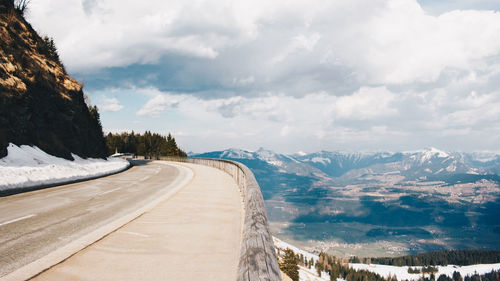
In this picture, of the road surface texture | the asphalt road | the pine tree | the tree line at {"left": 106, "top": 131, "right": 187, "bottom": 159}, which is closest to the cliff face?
the asphalt road

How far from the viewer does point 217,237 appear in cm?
627

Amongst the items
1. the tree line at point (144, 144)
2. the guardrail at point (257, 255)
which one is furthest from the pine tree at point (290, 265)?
the tree line at point (144, 144)

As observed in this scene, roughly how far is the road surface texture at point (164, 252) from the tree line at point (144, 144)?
101639 mm

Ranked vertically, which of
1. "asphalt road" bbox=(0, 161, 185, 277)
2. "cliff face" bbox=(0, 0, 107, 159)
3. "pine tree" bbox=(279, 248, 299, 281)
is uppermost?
"cliff face" bbox=(0, 0, 107, 159)

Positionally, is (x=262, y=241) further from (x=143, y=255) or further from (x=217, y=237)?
(x=217, y=237)

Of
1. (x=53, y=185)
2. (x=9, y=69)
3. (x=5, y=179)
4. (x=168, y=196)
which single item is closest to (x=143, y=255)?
(x=168, y=196)

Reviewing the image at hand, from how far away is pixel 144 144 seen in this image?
383ft

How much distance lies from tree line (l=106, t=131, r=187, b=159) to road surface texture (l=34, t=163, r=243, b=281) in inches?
4002

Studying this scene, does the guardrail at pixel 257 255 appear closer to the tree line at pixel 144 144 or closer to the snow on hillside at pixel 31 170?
the snow on hillside at pixel 31 170

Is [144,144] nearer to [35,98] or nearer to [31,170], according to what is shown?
[35,98]

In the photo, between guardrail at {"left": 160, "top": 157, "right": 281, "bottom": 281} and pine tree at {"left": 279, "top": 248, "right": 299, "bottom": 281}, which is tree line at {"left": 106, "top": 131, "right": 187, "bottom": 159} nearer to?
pine tree at {"left": 279, "top": 248, "right": 299, "bottom": 281}

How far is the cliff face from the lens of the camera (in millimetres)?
19795

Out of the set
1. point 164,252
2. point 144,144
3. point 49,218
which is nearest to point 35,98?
point 49,218

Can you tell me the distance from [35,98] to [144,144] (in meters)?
96.5
